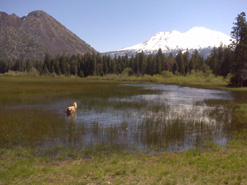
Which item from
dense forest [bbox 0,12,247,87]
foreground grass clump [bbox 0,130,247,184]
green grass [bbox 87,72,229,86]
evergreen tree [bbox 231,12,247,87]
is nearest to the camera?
foreground grass clump [bbox 0,130,247,184]

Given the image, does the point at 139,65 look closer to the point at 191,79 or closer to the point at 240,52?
the point at 191,79

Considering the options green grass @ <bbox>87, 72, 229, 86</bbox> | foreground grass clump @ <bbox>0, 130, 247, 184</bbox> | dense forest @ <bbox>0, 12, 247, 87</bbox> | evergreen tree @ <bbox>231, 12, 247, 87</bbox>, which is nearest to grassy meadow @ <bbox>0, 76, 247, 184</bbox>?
foreground grass clump @ <bbox>0, 130, 247, 184</bbox>

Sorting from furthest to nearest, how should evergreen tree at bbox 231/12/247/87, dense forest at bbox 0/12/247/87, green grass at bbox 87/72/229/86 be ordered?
dense forest at bbox 0/12/247/87, green grass at bbox 87/72/229/86, evergreen tree at bbox 231/12/247/87

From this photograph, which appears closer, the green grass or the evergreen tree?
the evergreen tree

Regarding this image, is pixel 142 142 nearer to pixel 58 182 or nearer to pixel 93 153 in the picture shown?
pixel 93 153

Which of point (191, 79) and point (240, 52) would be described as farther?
point (191, 79)

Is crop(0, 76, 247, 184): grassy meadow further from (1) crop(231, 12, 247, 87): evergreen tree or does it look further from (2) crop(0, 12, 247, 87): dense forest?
(2) crop(0, 12, 247, 87): dense forest

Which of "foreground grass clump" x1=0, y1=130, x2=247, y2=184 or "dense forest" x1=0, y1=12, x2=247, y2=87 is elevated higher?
"dense forest" x1=0, y1=12, x2=247, y2=87

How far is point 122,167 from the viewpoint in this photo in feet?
29.2

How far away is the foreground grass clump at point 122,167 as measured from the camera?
772 centimetres

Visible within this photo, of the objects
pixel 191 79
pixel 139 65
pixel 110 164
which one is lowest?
pixel 110 164

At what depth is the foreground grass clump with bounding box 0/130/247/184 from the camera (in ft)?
25.3

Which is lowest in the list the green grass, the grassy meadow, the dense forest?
the grassy meadow

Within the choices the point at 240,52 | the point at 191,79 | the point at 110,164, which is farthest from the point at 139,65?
the point at 110,164
